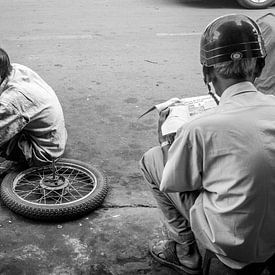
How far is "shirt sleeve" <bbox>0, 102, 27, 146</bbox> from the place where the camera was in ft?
10.8

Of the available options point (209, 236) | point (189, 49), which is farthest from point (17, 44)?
point (209, 236)

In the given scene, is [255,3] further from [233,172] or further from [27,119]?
[233,172]

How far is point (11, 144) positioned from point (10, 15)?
5.52 m

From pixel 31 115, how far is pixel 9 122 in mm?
175

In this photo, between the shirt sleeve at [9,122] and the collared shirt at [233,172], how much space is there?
146 cm

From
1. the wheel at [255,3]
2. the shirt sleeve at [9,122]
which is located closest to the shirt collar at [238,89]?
the shirt sleeve at [9,122]

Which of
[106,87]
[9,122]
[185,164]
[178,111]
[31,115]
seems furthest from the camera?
[106,87]

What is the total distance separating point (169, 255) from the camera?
2.76m

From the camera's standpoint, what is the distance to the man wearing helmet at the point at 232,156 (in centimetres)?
194

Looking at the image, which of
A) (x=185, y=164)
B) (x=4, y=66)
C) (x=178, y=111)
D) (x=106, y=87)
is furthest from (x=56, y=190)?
(x=106, y=87)

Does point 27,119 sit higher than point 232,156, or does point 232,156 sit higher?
point 232,156

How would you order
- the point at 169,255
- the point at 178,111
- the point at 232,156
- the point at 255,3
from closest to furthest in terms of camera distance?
the point at 232,156 < the point at 178,111 < the point at 169,255 < the point at 255,3

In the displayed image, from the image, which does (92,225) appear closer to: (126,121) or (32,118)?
(32,118)

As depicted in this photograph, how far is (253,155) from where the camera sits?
1.93m
